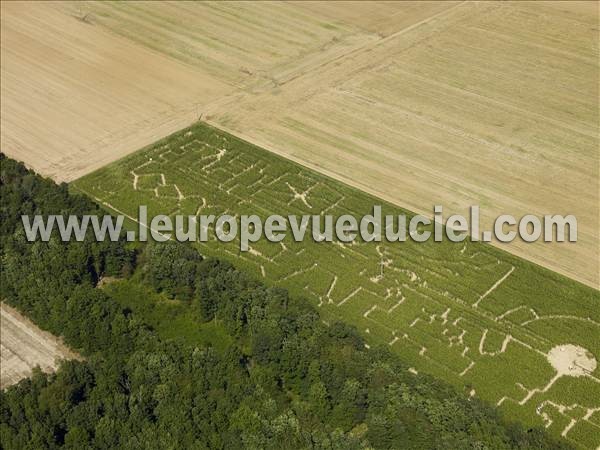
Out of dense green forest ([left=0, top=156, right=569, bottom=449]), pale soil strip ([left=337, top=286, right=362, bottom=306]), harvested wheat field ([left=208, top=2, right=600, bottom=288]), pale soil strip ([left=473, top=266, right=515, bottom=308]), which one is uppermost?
harvested wheat field ([left=208, top=2, right=600, bottom=288])

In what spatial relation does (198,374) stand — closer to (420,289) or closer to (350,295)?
(350,295)

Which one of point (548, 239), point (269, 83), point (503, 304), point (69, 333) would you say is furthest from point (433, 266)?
point (269, 83)

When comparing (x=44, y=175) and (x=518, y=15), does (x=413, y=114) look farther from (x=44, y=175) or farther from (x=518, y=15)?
(x=44, y=175)

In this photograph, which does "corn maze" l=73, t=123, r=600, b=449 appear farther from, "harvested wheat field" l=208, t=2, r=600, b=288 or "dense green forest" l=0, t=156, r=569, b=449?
"dense green forest" l=0, t=156, r=569, b=449

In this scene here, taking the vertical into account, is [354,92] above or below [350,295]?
above

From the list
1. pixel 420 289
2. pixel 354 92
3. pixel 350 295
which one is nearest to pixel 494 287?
pixel 420 289

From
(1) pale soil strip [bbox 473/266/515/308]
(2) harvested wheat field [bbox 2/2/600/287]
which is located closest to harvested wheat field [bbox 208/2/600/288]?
(2) harvested wheat field [bbox 2/2/600/287]
